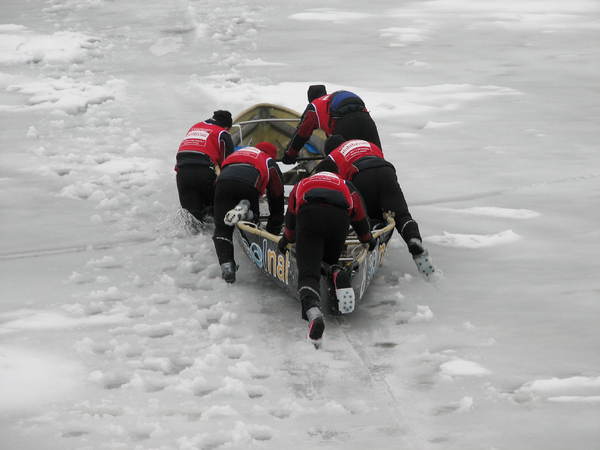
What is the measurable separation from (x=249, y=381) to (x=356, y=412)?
0.73 metres

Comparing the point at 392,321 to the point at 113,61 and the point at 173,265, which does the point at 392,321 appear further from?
the point at 113,61

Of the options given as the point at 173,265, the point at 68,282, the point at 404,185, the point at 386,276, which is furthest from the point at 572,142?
the point at 68,282

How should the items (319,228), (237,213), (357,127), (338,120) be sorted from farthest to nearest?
(338,120) → (357,127) → (237,213) → (319,228)

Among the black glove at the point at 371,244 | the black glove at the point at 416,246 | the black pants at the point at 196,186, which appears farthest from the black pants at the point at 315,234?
the black pants at the point at 196,186

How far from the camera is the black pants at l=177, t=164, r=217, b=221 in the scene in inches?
329

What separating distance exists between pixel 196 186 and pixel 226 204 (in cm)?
94

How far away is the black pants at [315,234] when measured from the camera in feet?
21.1

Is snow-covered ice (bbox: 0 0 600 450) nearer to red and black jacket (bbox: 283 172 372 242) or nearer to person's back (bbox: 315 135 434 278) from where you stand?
person's back (bbox: 315 135 434 278)

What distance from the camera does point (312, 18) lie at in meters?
18.8

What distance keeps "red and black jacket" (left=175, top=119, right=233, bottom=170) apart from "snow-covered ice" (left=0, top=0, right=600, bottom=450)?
719 millimetres

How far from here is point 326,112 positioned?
9.19m

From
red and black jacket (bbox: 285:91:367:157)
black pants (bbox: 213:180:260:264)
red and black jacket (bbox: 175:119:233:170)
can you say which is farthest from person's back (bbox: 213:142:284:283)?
red and black jacket (bbox: 285:91:367:157)

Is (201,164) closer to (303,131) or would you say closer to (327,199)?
(303,131)

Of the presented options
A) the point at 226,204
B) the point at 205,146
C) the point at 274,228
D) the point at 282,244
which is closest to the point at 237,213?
the point at 226,204
